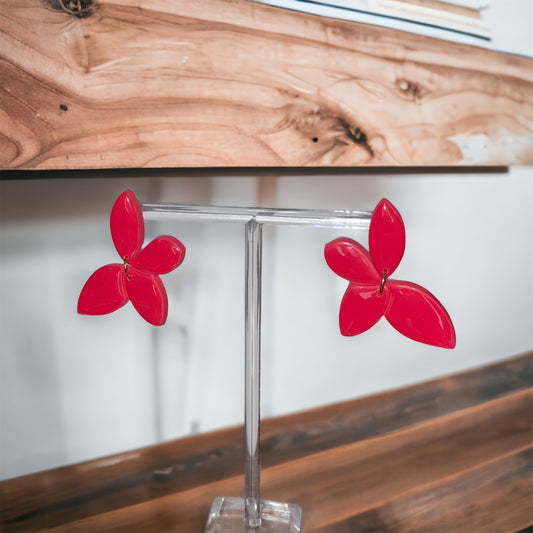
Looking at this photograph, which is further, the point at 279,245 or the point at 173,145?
the point at 279,245

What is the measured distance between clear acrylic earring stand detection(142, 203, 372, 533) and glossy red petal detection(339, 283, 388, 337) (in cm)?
7

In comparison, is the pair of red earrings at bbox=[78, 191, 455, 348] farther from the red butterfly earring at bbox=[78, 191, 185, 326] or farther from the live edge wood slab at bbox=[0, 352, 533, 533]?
the live edge wood slab at bbox=[0, 352, 533, 533]

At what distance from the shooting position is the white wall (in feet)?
2.26

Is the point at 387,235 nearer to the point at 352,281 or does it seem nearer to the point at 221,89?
the point at 352,281

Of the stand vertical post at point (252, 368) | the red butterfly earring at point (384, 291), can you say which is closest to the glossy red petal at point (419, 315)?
the red butterfly earring at point (384, 291)

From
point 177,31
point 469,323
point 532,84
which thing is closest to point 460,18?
point 532,84

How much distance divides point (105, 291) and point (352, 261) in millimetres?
244

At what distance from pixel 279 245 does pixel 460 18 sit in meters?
0.41

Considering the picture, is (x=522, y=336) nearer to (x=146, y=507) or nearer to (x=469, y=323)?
(x=469, y=323)

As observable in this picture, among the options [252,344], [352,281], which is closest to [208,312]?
[252,344]

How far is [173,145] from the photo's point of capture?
1.61 feet

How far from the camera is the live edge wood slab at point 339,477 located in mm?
617

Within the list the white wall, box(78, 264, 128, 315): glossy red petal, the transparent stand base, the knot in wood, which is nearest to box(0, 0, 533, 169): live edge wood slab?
the knot in wood

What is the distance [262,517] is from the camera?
580mm
